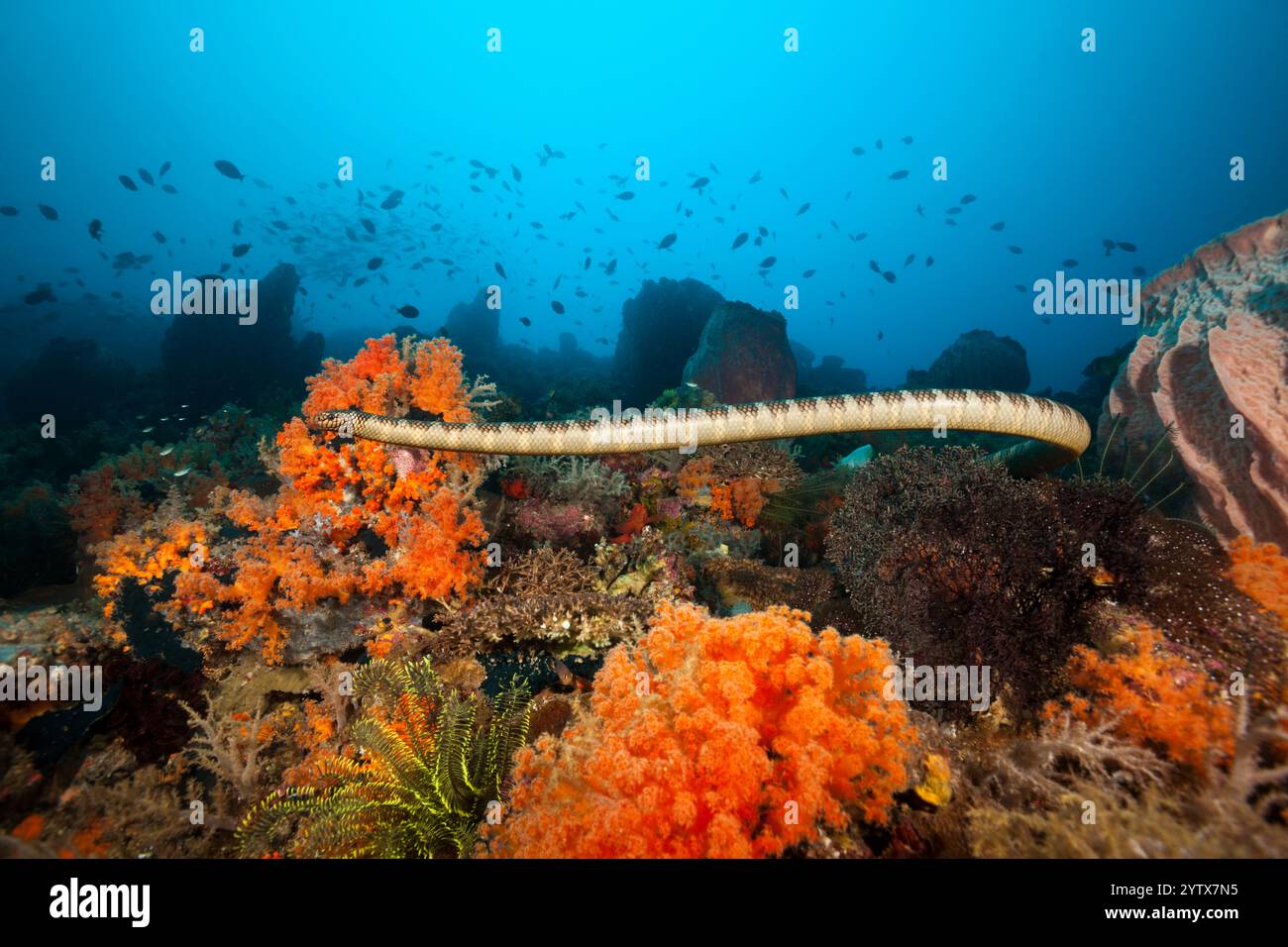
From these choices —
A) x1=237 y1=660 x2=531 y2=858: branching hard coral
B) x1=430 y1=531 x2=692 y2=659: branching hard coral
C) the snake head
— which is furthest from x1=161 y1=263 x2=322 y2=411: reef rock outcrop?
x1=237 y1=660 x2=531 y2=858: branching hard coral

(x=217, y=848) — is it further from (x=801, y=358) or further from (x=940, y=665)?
(x=801, y=358)

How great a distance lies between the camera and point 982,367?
61.8 feet

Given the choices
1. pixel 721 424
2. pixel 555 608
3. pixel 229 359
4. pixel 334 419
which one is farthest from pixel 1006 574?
pixel 229 359

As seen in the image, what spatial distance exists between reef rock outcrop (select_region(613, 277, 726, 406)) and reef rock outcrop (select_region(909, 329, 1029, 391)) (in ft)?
30.9

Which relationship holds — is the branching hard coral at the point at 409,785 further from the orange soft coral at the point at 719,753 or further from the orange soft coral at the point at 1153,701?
the orange soft coral at the point at 1153,701

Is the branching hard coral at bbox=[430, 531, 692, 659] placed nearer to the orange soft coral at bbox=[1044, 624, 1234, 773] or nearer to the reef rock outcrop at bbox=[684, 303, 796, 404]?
the orange soft coral at bbox=[1044, 624, 1234, 773]

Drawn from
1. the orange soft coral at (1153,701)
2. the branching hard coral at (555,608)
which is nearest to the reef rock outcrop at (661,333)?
the branching hard coral at (555,608)

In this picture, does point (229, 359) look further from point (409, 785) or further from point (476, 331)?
point (409, 785)

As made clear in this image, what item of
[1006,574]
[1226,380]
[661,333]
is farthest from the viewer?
[661,333]

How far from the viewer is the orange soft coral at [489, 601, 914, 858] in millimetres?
2137

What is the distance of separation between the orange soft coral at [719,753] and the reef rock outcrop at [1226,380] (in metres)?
4.52

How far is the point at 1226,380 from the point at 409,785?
7.49 m

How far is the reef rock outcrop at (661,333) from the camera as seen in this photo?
21484 millimetres
